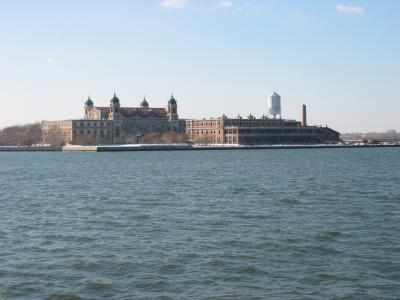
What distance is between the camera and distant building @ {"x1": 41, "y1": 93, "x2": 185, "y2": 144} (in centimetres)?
17688

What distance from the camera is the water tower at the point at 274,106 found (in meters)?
198

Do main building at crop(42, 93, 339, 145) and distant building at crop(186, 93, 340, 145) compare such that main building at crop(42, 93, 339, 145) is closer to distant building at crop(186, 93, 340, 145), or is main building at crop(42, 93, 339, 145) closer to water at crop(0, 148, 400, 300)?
distant building at crop(186, 93, 340, 145)

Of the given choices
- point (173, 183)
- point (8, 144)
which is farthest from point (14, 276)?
point (8, 144)

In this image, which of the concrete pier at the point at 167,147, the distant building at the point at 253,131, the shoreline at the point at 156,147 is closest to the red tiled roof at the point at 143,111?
the distant building at the point at 253,131

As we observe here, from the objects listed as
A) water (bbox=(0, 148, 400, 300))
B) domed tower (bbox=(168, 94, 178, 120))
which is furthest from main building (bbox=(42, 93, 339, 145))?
water (bbox=(0, 148, 400, 300))

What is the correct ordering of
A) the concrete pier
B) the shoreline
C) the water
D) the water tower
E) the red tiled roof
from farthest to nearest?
the water tower → the red tiled roof → the shoreline → the concrete pier → the water

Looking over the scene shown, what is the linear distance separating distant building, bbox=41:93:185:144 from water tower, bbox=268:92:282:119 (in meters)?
27.4

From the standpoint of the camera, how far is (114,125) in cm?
18000

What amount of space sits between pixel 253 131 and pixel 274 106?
29834 mm

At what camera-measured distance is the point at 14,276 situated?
1828 centimetres

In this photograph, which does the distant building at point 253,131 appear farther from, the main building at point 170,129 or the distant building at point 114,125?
the distant building at point 114,125

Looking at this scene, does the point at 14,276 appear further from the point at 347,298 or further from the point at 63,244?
the point at 347,298

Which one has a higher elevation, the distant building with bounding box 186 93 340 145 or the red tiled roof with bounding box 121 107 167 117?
the red tiled roof with bounding box 121 107 167 117

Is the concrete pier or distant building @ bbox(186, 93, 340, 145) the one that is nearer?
the concrete pier
